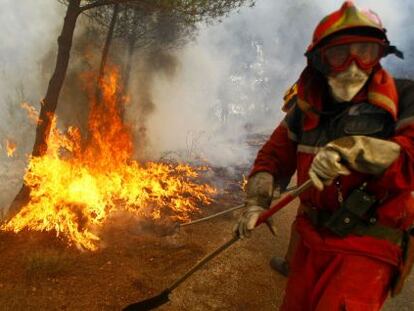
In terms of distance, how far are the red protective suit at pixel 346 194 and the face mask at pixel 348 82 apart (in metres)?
0.05

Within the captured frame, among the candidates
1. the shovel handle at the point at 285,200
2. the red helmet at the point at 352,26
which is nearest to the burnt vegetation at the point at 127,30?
the red helmet at the point at 352,26

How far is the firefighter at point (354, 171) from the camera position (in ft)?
6.70

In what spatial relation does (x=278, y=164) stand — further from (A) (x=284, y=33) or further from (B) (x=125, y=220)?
(A) (x=284, y=33)

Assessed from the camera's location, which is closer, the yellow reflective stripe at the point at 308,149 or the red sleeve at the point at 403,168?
the red sleeve at the point at 403,168

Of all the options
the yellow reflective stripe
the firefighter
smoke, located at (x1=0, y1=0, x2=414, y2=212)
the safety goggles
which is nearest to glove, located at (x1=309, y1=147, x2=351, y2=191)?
the firefighter

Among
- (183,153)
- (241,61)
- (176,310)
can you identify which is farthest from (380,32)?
(241,61)

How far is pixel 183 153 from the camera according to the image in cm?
1352

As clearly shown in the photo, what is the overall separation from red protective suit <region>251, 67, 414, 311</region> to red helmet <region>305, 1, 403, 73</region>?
22cm

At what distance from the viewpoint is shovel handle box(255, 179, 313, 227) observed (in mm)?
2250

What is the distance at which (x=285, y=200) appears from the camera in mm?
2396

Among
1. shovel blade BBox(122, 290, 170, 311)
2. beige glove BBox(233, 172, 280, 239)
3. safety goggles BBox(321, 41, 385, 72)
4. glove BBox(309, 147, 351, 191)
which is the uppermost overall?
safety goggles BBox(321, 41, 385, 72)

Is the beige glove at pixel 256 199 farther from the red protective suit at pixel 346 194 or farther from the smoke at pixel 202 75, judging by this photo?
the smoke at pixel 202 75

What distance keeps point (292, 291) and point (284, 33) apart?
3227 cm

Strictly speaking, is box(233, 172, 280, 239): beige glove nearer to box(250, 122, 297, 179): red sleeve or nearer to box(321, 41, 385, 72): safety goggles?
box(250, 122, 297, 179): red sleeve
